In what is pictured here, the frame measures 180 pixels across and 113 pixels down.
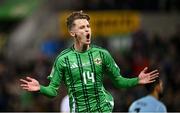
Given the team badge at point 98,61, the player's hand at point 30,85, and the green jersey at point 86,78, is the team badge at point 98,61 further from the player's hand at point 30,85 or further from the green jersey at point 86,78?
the player's hand at point 30,85

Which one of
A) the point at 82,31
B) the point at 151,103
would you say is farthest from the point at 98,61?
the point at 151,103

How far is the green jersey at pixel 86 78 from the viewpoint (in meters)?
9.71

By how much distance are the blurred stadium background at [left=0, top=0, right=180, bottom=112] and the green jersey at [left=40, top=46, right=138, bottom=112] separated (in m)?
3.68

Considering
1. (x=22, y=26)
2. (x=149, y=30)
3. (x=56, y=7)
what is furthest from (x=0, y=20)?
(x=149, y=30)

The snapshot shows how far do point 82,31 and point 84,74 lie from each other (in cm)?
53

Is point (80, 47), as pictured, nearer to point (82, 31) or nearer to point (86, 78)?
point (82, 31)

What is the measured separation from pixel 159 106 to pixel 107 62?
1.70m

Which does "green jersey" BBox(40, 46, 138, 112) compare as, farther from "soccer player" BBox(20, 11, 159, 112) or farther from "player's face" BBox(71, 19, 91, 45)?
"player's face" BBox(71, 19, 91, 45)

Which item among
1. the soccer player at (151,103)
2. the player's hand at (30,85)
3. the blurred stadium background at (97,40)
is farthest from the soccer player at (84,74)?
the blurred stadium background at (97,40)

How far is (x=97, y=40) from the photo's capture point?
2081 cm

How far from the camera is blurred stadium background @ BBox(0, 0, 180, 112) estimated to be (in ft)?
58.4

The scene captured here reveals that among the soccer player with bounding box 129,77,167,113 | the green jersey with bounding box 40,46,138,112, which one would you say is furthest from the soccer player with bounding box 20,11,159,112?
the soccer player with bounding box 129,77,167,113

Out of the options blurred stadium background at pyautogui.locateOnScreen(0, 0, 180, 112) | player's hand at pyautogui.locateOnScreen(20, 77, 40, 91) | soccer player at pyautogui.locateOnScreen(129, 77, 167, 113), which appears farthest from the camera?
blurred stadium background at pyautogui.locateOnScreen(0, 0, 180, 112)

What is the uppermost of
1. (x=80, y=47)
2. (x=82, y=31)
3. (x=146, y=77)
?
(x=82, y=31)
